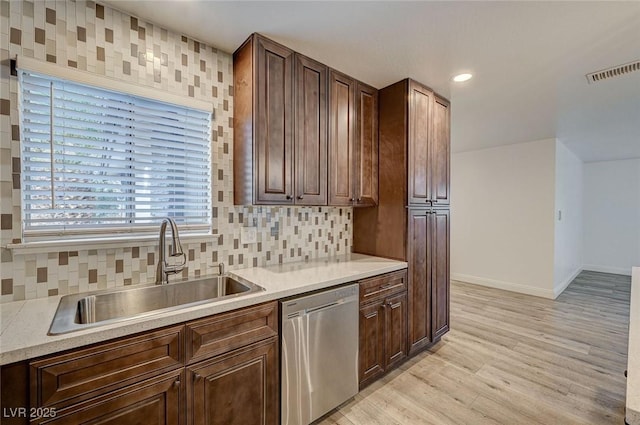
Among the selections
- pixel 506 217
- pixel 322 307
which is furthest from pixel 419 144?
pixel 506 217

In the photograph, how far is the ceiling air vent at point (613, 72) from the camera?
211cm

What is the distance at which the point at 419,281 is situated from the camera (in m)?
2.52

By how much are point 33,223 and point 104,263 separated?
1.19 feet

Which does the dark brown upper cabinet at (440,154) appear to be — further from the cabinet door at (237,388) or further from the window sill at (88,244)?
the window sill at (88,244)

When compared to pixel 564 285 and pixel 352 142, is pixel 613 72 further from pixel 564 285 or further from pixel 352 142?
pixel 564 285

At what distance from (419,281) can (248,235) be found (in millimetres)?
1582

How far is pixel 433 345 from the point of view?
2783 mm

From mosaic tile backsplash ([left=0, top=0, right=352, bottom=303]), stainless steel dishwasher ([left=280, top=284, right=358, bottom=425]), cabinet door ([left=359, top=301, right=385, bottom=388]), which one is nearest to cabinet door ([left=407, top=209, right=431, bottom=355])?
cabinet door ([left=359, top=301, right=385, bottom=388])

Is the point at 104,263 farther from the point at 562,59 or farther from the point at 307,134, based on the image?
the point at 562,59

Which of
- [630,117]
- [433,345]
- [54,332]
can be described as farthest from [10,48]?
[630,117]

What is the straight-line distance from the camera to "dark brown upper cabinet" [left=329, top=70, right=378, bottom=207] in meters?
2.24

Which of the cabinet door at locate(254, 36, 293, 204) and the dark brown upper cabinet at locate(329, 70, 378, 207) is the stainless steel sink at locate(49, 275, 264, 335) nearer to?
the cabinet door at locate(254, 36, 293, 204)

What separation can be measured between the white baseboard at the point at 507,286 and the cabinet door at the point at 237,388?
179 inches

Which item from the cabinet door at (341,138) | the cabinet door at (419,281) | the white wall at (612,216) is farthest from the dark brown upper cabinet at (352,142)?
the white wall at (612,216)
